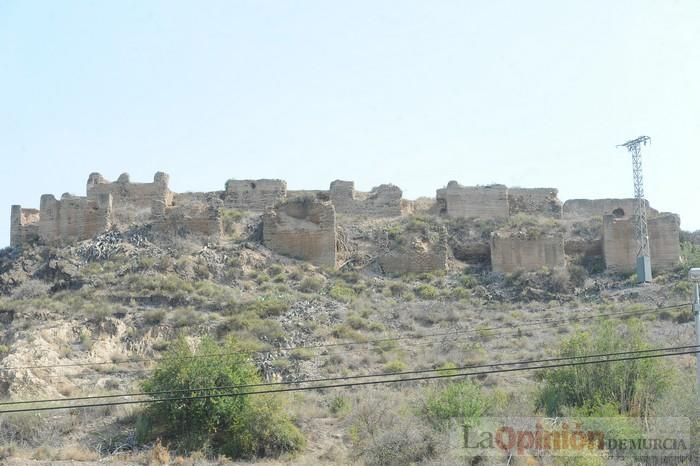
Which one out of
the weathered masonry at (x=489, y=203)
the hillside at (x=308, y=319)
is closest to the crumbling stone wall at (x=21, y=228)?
the hillside at (x=308, y=319)

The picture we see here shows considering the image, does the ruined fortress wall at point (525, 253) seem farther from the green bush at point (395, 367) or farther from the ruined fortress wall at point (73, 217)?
the ruined fortress wall at point (73, 217)

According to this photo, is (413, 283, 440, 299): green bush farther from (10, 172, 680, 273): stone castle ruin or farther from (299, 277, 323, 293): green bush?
(299, 277, 323, 293): green bush

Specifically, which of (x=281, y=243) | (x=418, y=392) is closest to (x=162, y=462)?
(x=418, y=392)

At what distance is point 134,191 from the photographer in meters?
35.0

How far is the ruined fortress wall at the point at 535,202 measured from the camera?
37.3 meters

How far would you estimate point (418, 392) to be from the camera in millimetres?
20844

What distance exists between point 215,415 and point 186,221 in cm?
1424

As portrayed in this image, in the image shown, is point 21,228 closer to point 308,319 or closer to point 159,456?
point 308,319

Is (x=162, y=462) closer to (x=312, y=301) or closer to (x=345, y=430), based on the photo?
(x=345, y=430)

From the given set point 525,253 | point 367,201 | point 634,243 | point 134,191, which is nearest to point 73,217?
point 134,191

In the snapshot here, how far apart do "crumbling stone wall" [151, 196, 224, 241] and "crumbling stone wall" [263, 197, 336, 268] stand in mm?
1768

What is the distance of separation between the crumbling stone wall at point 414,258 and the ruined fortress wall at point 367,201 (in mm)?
3130

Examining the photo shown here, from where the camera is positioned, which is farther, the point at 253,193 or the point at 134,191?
the point at 253,193

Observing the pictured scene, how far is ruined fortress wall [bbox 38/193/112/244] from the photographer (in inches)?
1296
